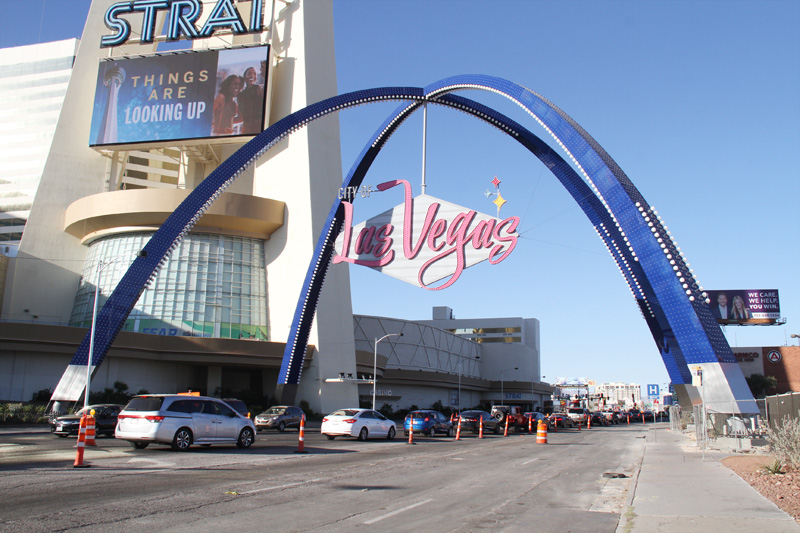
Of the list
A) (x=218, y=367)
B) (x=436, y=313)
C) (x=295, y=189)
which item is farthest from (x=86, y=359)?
(x=436, y=313)

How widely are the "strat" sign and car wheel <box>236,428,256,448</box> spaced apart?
1278 cm

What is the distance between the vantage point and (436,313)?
139m

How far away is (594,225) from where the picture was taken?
131 feet

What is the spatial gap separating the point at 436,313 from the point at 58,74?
83.2m

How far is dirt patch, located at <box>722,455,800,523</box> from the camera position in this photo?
11.2m

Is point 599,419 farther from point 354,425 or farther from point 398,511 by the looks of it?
point 398,511

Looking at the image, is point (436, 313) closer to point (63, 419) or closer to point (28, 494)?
point (63, 419)

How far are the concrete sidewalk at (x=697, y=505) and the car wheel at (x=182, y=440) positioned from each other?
1262 cm

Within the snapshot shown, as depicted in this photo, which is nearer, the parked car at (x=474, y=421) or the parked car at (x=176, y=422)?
the parked car at (x=176, y=422)

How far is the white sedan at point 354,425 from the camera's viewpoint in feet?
93.5

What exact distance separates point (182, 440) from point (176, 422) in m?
0.67

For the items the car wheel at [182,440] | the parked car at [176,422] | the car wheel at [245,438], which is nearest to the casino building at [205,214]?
the car wheel at [245,438]

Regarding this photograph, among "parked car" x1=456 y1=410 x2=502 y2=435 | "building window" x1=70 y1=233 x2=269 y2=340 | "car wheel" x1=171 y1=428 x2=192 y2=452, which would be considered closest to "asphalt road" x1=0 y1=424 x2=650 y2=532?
"car wheel" x1=171 y1=428 x2=192 y2=452

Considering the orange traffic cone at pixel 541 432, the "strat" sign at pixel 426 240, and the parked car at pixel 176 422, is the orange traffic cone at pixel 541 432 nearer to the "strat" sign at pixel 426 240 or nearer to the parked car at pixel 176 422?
the "strat" sign at pixel 426 240
